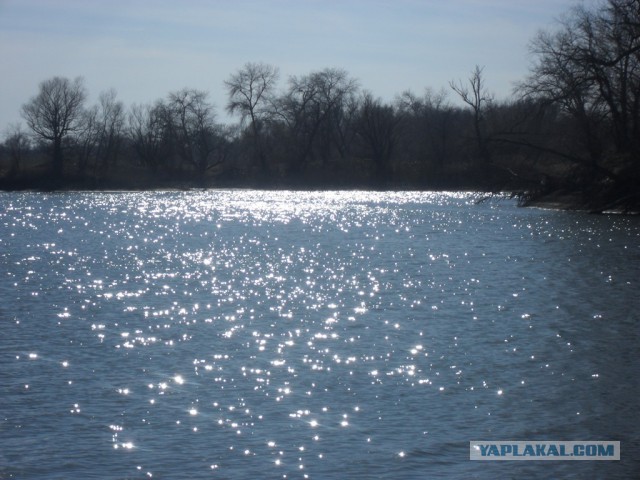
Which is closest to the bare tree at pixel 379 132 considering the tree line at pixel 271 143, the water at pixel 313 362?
the tree line at pixel 271 143

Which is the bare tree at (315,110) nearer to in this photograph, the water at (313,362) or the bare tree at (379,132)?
the bare tree at (379,132)

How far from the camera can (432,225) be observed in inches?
1773

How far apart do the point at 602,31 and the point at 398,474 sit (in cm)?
4286

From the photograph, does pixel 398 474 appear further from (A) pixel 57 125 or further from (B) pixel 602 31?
(A) pixel 57 125

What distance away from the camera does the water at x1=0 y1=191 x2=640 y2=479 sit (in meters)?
9.70

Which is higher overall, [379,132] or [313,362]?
Answer: [379,132]

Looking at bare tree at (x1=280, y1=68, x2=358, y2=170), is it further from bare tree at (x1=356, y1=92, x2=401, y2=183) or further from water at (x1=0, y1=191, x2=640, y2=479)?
water at (x1=0, y1=191, x2=640, y2=479)

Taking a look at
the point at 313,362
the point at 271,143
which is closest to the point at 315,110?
the point at 271,143

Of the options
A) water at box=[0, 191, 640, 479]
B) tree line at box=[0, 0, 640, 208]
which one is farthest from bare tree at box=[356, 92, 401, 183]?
water at box=[0, 191, 640, 479]

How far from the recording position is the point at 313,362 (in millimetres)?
13812

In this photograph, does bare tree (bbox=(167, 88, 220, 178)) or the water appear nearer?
the water

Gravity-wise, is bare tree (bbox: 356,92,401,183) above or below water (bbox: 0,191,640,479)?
above

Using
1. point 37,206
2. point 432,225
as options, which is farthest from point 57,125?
point 432,225

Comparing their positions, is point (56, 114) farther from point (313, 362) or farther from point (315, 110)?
point (313, 362)
